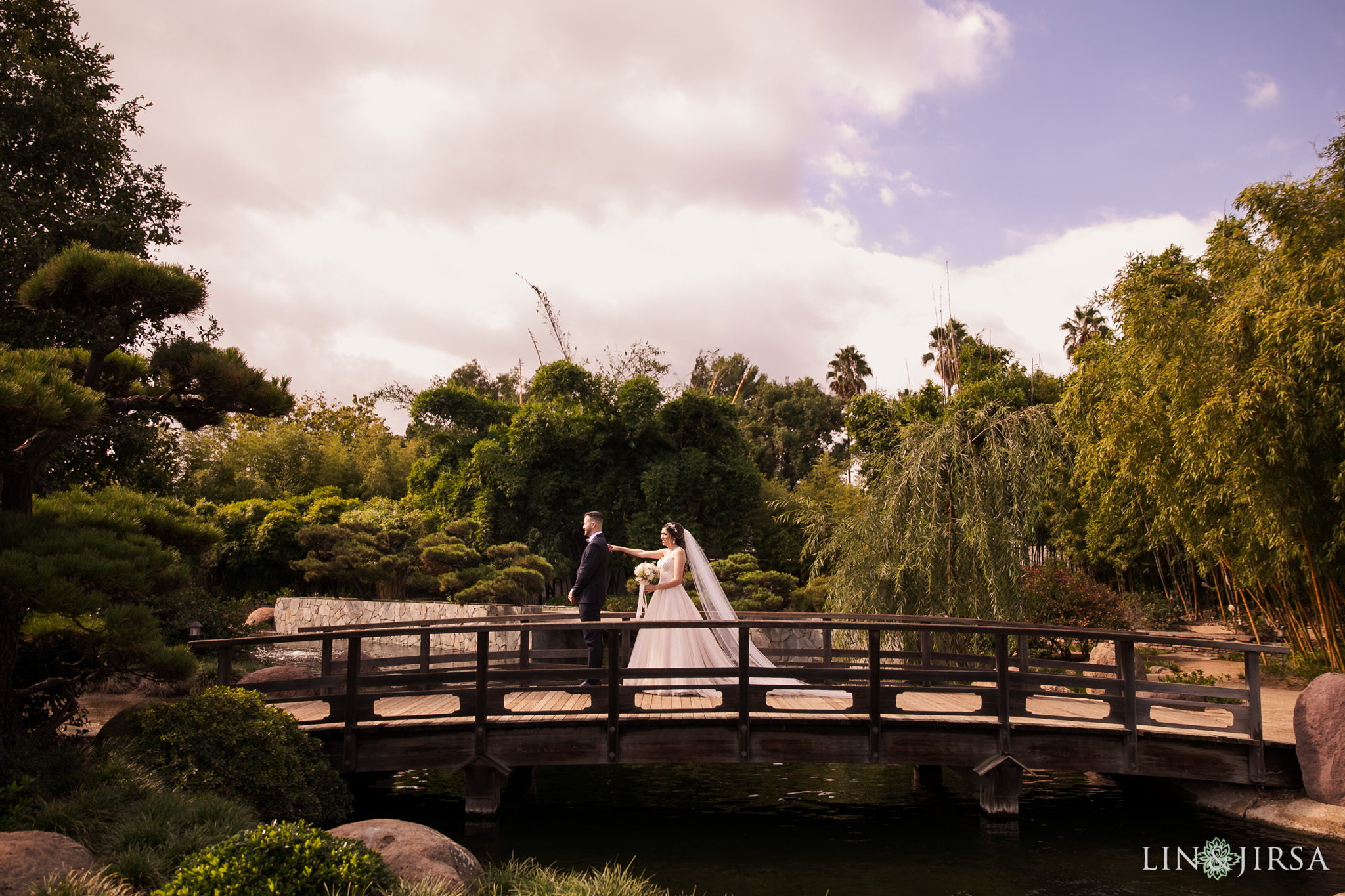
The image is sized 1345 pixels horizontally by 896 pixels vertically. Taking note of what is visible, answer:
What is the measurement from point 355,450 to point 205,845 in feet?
82.5

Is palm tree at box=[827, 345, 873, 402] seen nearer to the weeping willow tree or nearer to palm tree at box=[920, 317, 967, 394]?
palm tree at box=[920, 317, 967, 394]

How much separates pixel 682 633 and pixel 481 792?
231 centimetres

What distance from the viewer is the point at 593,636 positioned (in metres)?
7.89

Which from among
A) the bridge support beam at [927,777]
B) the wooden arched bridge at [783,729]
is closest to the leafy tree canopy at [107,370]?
the wooden arched bridge at [783,729]

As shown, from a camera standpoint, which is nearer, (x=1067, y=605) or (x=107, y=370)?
(x=107, y=370)

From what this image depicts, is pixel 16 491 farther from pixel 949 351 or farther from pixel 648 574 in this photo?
pixel 949 351

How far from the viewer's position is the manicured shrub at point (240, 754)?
221 inches

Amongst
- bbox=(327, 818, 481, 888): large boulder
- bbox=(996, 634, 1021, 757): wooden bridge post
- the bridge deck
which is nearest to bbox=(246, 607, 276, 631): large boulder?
the bridge deck

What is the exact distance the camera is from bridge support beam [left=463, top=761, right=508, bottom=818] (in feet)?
23.0

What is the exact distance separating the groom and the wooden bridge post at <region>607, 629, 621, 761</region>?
0.81 metres

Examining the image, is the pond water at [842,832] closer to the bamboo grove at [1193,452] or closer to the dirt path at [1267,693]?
the dirt path at [1267,693]

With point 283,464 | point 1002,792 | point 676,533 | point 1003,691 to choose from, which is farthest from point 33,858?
point 283,464

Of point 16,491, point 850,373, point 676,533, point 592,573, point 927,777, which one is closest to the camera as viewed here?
point 16,491

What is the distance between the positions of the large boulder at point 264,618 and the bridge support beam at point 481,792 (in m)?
12.9
